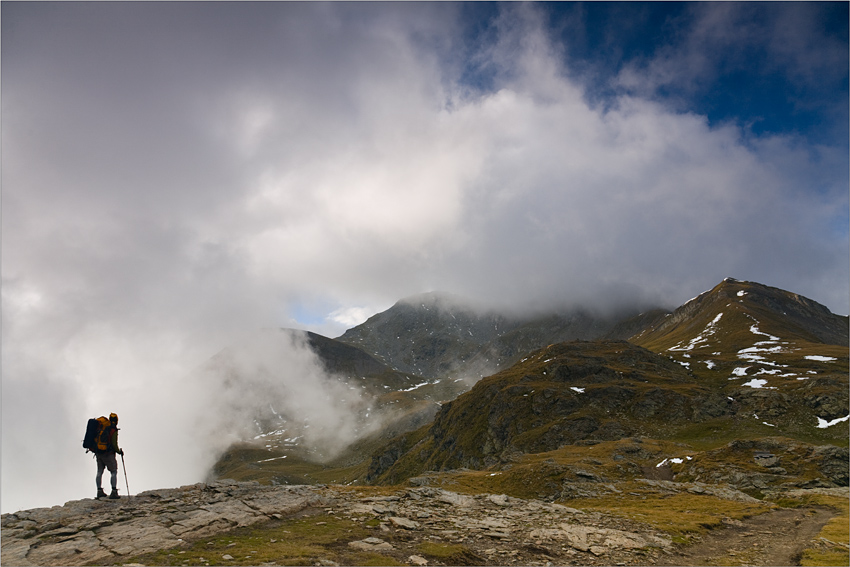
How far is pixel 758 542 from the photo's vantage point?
26.8m

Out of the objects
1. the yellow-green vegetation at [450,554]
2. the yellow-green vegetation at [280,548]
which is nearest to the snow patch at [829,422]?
the yellow-green vegetation at [450,554]

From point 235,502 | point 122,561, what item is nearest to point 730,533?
point 235,502

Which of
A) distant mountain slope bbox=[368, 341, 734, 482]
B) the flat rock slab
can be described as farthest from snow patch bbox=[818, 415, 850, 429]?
the flat rock slab

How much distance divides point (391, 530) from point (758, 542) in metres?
24.6

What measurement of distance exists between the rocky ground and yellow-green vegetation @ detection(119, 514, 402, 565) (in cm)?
22

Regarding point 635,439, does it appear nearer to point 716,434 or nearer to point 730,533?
point 716,434

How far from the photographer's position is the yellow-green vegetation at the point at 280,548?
54.9ft

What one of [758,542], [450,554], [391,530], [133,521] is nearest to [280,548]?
[391,530]

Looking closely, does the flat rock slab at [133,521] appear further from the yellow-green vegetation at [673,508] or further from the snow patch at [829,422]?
the snow patch at [829,422]

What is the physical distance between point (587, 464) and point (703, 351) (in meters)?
159

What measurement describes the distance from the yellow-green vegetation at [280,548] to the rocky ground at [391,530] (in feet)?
0.71

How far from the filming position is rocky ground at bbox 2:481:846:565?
741 inches

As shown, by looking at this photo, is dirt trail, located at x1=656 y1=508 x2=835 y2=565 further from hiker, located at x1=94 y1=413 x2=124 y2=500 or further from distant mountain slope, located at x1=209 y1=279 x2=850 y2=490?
distant mountain slope, located at x1=209 y1=279 x2=850 y2=490

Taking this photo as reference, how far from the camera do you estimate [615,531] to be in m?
25.3
